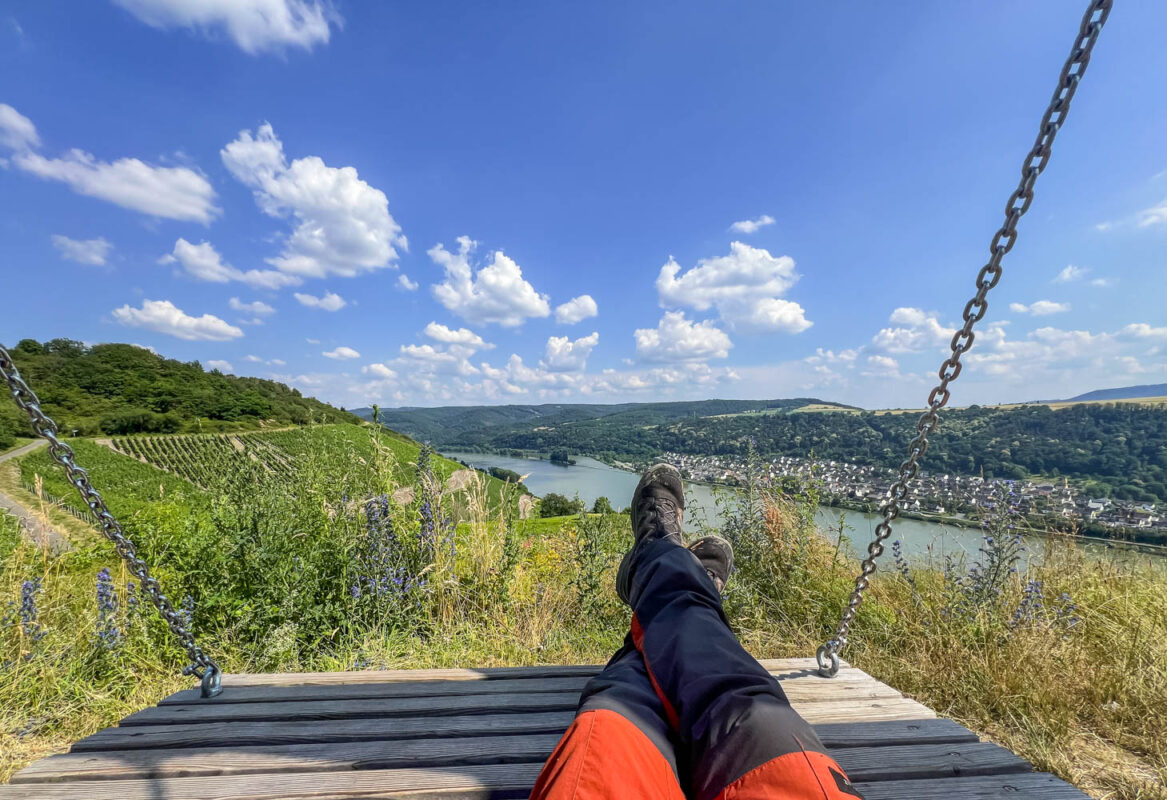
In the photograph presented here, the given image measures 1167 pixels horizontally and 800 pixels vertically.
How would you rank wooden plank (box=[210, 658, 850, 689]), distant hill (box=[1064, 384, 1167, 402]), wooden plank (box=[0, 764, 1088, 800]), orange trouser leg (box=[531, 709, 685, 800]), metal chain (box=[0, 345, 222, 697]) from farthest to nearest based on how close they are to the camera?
distant hill (box=[1064, 384, 1167, 402]), wooden plank (box=[210, 658, 850, 689]), metal chain (box=[0, 345, 222, 697]), wooden plank (box=[0, 764, 1088, 800]), orange trouser leg (box=[531, 709, 685, 800])

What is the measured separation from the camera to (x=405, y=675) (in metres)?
1.67

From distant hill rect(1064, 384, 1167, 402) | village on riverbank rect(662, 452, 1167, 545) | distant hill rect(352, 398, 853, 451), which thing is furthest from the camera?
distant hill rect(352, 398, 853, 451)

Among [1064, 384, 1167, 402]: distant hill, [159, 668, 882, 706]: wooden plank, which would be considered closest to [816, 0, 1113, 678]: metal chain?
[159, 668, 882, 706]: wooden plank

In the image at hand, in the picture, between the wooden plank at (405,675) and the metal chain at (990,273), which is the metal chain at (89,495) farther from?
the metal chain at (990,273)

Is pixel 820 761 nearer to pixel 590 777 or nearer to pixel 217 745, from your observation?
pixel 590 777

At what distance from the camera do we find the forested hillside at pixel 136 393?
46.0 metres

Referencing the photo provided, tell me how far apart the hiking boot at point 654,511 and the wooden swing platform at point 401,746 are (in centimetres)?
55

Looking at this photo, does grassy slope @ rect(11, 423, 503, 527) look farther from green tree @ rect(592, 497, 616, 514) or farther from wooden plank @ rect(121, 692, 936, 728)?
green tree @ rect(592, 497, 616, 514)

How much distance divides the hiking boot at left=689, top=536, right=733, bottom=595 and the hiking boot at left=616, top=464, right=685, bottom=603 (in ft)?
0.39

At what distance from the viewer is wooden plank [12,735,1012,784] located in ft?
3.69

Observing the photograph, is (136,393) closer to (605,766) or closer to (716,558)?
(716,558)

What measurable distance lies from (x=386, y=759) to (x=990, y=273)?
196 centimetres

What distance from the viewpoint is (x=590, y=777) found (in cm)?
82

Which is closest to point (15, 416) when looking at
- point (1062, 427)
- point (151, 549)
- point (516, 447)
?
point (516, 447)
